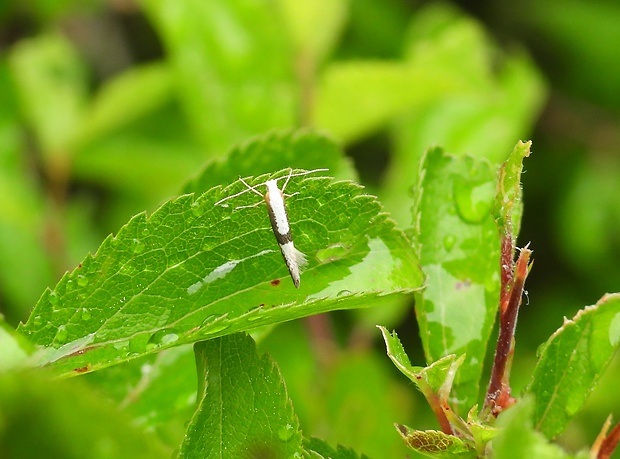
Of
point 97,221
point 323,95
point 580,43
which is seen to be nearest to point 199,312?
point 323,95

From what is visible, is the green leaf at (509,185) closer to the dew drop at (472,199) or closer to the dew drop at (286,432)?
the dew drop at (472,199)

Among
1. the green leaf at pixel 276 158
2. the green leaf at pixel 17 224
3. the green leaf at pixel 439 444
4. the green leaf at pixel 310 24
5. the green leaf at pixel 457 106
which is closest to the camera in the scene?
the green leaf at pixel 439 444

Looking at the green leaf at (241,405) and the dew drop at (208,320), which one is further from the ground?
the dew drop at (208,320)

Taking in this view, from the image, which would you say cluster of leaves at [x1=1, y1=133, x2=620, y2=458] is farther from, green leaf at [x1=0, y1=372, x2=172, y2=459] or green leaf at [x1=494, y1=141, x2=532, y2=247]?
green leaf at [x1=0, y1=372, x2=172, y2=459]

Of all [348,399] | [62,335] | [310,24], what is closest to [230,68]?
[310,24]

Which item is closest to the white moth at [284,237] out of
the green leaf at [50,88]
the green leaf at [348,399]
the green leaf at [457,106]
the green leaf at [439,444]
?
the green leaf at [439,444]

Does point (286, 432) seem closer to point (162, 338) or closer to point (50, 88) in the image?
point (162, 338)
